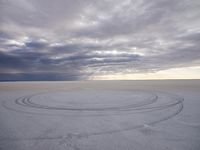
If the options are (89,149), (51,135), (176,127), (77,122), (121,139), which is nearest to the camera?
(89,149)

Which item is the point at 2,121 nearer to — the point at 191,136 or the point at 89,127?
the point at 89,127

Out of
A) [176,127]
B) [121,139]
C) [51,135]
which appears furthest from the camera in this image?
[176,127]

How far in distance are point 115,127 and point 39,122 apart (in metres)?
4.28

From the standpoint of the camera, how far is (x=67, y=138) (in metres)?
5.54

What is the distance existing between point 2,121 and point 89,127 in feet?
17.3

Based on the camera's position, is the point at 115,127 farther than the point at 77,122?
No

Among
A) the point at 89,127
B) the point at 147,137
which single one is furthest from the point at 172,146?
the point at 89,127

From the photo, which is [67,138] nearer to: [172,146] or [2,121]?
[172,146]

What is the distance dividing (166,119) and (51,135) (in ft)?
20.4

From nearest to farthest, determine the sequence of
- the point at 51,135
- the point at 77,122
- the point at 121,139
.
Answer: the point at 121,139 → the point at 51,135 → the point at 77,122

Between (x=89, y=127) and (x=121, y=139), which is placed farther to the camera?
(x=89, y=127)

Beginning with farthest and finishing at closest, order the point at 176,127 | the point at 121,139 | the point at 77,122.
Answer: the point at 77,122
the point at 176,127
the point at 121,139

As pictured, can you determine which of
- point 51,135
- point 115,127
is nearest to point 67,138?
point 51,135

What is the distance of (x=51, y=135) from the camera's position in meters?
5.84
